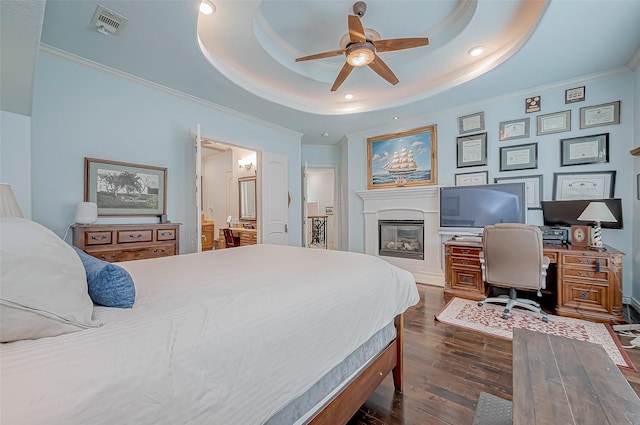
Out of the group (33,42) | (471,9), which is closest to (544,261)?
(471,9)

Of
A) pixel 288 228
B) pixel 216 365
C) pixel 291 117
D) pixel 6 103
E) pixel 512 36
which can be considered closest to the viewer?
pixel 216 365

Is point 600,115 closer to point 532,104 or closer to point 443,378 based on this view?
point 532,104

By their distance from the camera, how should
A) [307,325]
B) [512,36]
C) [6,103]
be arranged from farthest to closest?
[512,36]
[6,103]
[307,325]

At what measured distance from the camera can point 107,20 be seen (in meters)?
2.20

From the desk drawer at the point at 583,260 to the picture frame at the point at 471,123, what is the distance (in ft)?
6.86

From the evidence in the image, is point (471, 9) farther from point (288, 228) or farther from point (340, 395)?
point (288, 228)

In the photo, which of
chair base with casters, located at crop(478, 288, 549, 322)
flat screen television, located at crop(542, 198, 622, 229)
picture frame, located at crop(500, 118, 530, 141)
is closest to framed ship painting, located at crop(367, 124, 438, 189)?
picture frame, located at crop(500, 118, 530, 141)

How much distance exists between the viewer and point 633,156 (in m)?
3.04

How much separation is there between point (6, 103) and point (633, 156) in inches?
238

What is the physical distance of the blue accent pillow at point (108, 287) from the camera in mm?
840

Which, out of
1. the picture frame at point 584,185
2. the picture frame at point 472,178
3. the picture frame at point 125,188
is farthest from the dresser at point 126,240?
the picture frame at point 584,185

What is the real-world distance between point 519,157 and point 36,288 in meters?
4.71

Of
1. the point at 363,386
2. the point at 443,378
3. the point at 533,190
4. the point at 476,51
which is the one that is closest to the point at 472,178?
the point at 533,190

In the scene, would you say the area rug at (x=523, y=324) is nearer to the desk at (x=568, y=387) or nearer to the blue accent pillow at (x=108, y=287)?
the desk at (x=568, y=387)
